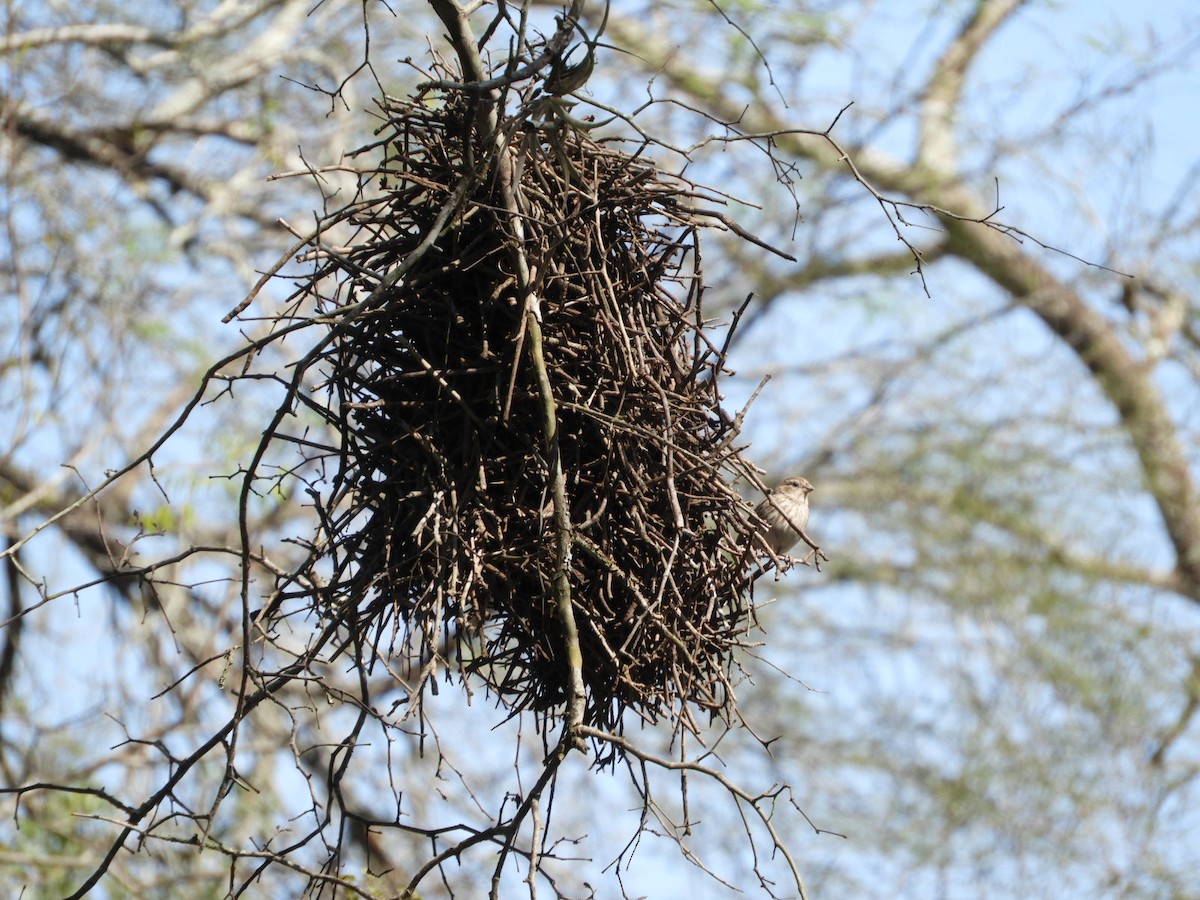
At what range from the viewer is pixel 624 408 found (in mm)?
2037

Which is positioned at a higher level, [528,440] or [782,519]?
[782,519]

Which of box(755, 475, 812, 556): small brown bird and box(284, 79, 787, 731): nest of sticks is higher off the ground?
box(755, 475, 812, 556): small brown bird

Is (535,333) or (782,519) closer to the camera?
(535,333)

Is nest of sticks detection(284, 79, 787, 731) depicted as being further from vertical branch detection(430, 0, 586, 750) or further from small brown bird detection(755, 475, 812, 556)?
small brown bird detection(755, 475, 812, 556)

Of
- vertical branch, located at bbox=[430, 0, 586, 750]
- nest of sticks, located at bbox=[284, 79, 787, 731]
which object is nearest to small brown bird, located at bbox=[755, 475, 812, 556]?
nest of sticks, located at bbox=[284, 79, 787, 731]

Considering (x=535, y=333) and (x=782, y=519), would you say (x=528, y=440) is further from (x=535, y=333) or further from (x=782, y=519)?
(x=782, y=519)

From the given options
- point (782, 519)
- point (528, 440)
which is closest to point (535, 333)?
point (528, 440)

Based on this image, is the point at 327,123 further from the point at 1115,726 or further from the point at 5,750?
the point at 1115,726

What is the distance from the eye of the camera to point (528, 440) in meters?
1.96

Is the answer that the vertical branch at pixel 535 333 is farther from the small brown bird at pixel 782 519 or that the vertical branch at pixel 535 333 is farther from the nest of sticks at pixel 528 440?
the small brown bird at pixel 782 519

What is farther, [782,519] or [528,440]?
[782,519]

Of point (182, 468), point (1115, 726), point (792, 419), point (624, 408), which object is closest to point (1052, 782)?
point (1115, 726)

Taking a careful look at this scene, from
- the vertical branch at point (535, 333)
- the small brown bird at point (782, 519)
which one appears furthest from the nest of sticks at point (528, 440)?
the small brown bird at point (782, 519)

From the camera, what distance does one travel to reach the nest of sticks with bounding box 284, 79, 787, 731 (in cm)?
194
